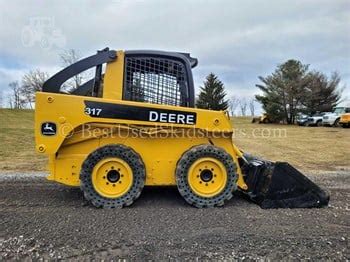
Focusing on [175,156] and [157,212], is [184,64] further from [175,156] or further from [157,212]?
[157,212]

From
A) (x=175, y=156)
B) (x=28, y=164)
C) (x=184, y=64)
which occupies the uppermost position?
(x=184, y=64)

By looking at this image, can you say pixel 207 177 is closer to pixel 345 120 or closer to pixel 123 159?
pixel 123 159

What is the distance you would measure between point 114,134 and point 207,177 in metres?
1.47

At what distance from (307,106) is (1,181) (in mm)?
34303

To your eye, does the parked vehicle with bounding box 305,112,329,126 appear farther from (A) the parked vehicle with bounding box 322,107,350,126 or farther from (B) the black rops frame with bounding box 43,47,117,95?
(B) the black rops frame with bounding box 43,47,117,95

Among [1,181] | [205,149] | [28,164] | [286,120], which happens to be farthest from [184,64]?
[286,120]

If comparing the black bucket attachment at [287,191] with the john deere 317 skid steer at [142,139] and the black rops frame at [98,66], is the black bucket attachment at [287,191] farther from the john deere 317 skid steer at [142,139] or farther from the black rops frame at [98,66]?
the black rops frame at [98,66]

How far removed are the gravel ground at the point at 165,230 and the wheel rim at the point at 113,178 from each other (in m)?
0.29

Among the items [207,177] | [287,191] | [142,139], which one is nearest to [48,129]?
[142,139]

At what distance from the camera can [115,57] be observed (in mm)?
4746

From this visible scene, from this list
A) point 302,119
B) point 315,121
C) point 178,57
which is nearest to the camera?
point 178,57

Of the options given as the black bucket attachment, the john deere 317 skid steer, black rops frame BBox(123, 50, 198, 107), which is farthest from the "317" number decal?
the black bucket attachment

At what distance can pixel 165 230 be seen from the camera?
12.1 ft

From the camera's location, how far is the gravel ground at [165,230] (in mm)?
3139
